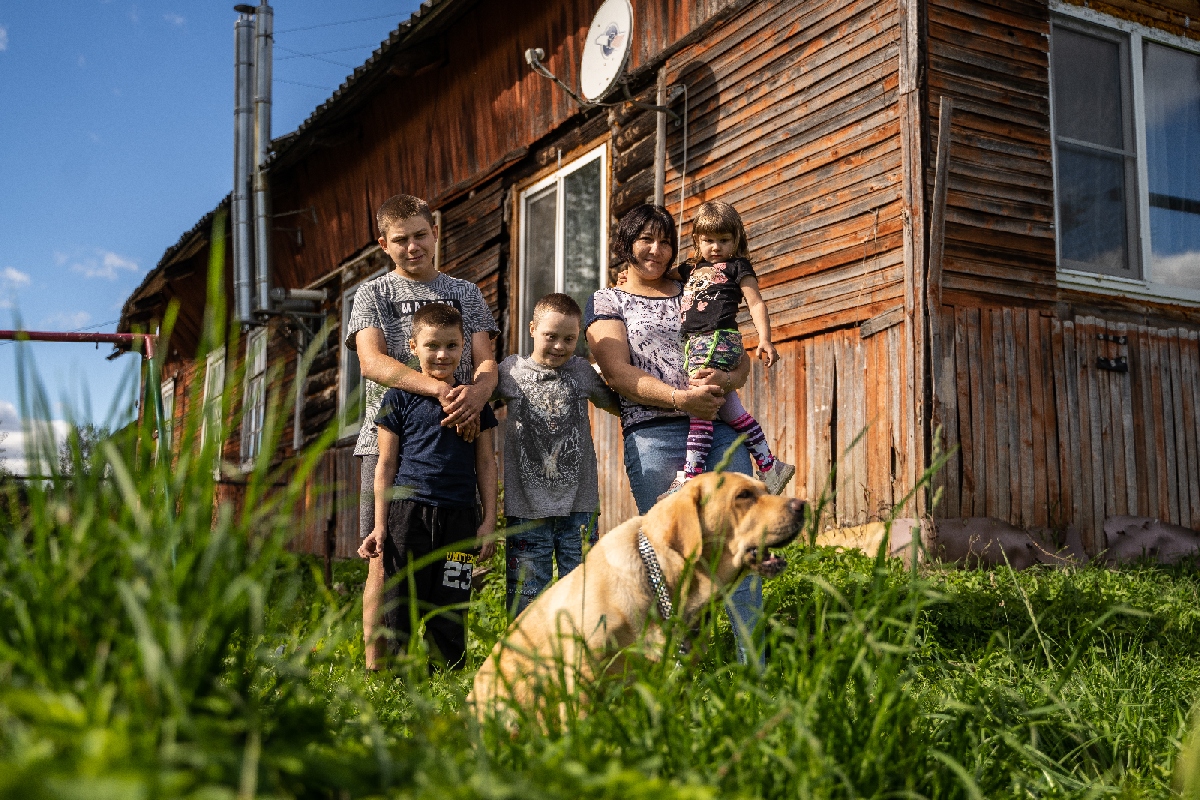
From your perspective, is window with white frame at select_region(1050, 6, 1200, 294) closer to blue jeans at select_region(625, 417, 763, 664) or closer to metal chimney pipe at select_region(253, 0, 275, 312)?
blue jeans at select_region(625, 417, 763, 664)

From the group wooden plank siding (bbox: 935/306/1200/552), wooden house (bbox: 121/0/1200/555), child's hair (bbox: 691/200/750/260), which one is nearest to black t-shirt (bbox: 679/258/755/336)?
child's hair (bbox: 691/200/750/260)

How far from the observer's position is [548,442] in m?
3.93

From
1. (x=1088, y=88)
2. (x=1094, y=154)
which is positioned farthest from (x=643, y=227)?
(x=1088, y=88)

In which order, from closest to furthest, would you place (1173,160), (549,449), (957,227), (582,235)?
(549,449)
(957,227)
(1173,160)
(582,235)

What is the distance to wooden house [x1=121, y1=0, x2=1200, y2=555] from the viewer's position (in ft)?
19.4

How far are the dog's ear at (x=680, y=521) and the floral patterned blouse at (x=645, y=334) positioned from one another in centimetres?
100

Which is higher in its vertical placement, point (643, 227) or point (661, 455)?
point (643, 227)

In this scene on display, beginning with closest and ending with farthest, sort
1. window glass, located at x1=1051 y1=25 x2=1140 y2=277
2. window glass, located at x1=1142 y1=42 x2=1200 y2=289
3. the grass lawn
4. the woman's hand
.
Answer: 1. the grass lawn
2. the woman's hand
3. window glass, located at x1=1051 y1=25 x2=1140 y2=277
4. window glass, located at x1=1142 y1=42 x2=1200 y2=289

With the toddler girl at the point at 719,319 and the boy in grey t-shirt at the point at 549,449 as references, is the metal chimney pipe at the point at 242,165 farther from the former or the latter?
the toddler girl at the point at 719,319

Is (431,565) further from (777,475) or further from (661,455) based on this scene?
(777,475)

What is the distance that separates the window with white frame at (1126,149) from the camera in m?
6.80

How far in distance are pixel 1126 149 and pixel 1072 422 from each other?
7.17 ft

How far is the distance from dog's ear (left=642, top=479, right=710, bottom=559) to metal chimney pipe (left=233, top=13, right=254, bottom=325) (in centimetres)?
1276

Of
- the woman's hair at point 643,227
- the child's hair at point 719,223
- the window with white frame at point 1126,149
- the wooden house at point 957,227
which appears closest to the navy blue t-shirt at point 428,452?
the woman's hair at point 643,227
